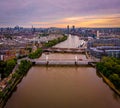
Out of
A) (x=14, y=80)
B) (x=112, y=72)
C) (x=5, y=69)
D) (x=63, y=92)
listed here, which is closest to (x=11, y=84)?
(x=14, y=80)

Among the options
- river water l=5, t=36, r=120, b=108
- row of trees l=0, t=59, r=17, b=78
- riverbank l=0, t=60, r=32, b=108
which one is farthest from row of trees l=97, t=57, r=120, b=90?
row of trees l=0, t=59, r=17, b=78

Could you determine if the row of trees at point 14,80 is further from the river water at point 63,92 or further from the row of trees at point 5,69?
the row of trees at point 5,69

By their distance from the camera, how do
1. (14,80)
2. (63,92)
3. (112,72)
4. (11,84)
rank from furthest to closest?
(112,72), (14,80), (11,84), (63,92)

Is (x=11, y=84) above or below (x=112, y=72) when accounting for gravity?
below

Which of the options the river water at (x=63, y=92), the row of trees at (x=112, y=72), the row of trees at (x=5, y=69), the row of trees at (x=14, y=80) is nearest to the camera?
the river water at (x=63, y=92)

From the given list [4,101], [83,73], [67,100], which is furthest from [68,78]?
[4,101]

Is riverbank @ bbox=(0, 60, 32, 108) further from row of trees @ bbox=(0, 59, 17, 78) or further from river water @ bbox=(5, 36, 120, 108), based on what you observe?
row of trees @ bbox=(0, 59, 17, 78)

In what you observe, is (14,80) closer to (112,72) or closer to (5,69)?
(5,69)

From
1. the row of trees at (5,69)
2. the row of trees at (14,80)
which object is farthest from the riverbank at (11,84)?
the row of trees at (5,69)

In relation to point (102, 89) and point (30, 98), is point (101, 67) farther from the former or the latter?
point (30, 98)
